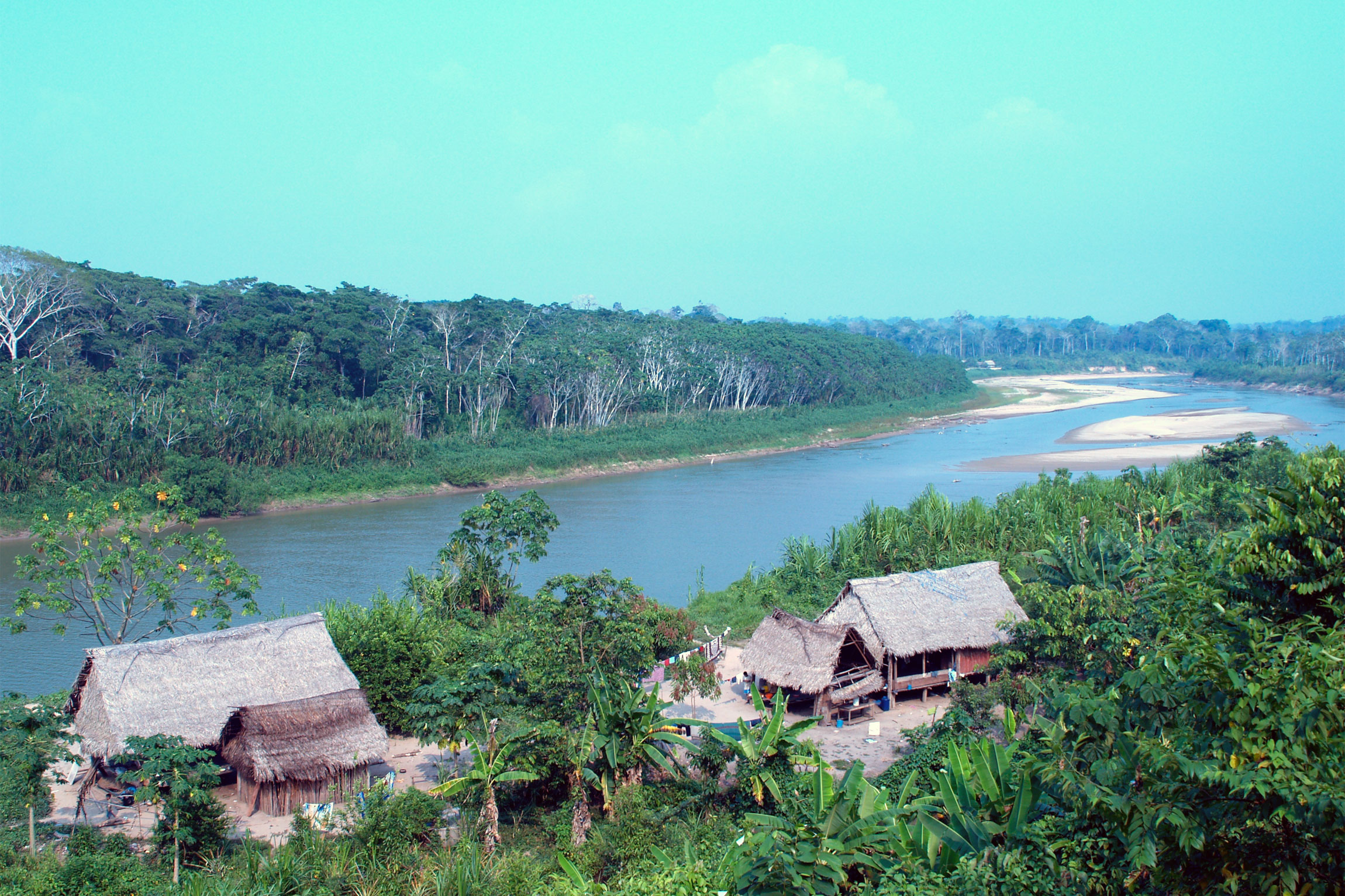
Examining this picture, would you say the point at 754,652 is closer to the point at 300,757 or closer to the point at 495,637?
the point at 495,637

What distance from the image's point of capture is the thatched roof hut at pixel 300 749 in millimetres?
10586

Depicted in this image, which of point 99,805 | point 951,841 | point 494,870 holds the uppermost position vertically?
point 951,841

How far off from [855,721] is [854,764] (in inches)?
233

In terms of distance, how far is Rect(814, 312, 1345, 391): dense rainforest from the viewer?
97188 mm

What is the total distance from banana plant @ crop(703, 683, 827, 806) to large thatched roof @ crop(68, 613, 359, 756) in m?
5.65

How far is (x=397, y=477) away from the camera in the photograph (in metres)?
37.3

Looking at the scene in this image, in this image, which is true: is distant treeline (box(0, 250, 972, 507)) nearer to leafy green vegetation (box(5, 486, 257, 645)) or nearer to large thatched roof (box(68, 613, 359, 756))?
leafy green vegetation (box(5, 486, 257, 645))

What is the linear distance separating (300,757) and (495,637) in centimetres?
427

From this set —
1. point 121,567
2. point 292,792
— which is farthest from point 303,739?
point 121,567

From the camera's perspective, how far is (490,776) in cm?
915

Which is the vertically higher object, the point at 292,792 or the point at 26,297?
the point at 26,297

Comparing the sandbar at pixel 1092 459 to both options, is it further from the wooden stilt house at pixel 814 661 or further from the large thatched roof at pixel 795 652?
the large thatched roof at pixel 795 652

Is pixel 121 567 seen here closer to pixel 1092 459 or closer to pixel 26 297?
pixel 26 297

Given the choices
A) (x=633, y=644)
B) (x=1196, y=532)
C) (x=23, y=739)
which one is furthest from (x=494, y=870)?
(x=1196, y=532)
